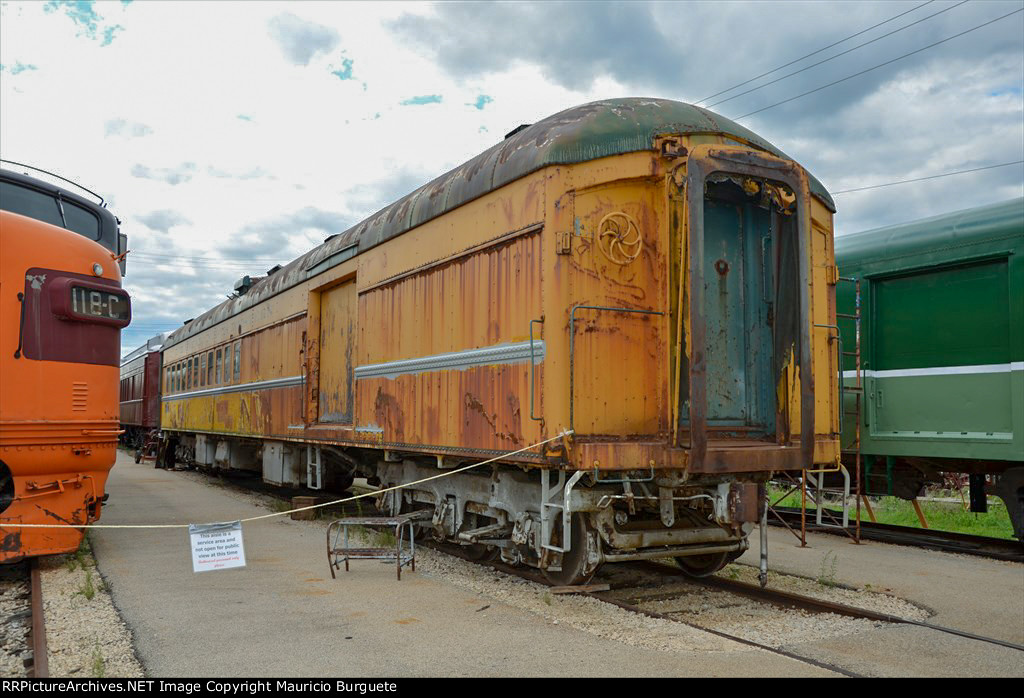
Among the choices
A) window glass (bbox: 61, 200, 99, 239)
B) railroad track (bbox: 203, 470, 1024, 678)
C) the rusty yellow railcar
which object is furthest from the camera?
window glass (bbox: 61, 200, 99, 239)

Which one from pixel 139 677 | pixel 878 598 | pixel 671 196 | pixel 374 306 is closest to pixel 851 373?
pixel 878 598

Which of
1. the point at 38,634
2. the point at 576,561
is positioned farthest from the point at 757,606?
the point at 38,634

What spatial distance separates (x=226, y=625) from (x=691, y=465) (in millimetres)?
3344

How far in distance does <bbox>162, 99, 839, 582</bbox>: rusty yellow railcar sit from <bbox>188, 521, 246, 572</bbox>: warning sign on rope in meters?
1.99

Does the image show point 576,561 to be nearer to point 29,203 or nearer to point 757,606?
point 757,606

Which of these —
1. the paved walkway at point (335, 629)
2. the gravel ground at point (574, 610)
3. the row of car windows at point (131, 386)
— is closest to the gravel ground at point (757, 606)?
the gravel ground at point (574, 610)

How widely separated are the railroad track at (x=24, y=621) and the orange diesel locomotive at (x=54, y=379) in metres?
0.34

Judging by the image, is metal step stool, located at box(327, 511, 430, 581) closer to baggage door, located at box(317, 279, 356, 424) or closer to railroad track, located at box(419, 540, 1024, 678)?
railroad track, located at box(419, 540, 1024, 678)

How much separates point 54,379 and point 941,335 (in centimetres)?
879

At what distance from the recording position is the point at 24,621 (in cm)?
574

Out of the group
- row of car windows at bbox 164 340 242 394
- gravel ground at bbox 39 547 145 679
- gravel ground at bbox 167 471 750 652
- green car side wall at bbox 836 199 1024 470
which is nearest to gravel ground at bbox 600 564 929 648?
gravel ground at bbox 167 471 750 652

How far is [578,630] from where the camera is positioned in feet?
17.2

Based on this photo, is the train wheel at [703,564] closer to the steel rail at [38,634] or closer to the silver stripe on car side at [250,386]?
the steel rail at [38,634]

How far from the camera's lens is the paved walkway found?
176 inches
